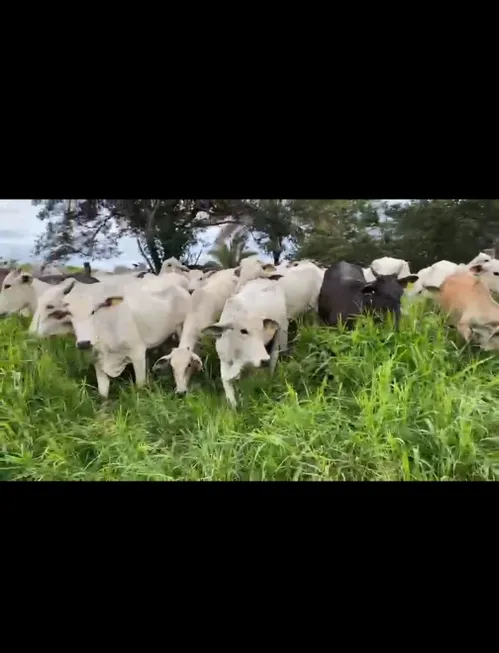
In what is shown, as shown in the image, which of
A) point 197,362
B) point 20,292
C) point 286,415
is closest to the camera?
point 286,415

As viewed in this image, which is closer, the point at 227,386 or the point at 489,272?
the point at 227,386

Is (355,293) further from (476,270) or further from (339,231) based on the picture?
(476,270)

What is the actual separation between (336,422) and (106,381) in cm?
79

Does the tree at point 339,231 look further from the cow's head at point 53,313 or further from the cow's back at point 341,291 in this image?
the cow's head at point 53,313

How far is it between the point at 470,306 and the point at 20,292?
157cm

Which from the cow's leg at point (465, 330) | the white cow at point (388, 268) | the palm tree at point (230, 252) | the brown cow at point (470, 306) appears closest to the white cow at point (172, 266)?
the palm tree at point (230, 252)

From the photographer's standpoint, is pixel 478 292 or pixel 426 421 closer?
pixel 426 421

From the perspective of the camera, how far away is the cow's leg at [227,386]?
2195 millimetres

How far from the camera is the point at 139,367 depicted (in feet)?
7.58

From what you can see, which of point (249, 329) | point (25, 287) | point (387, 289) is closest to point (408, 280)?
point (387, 289)
